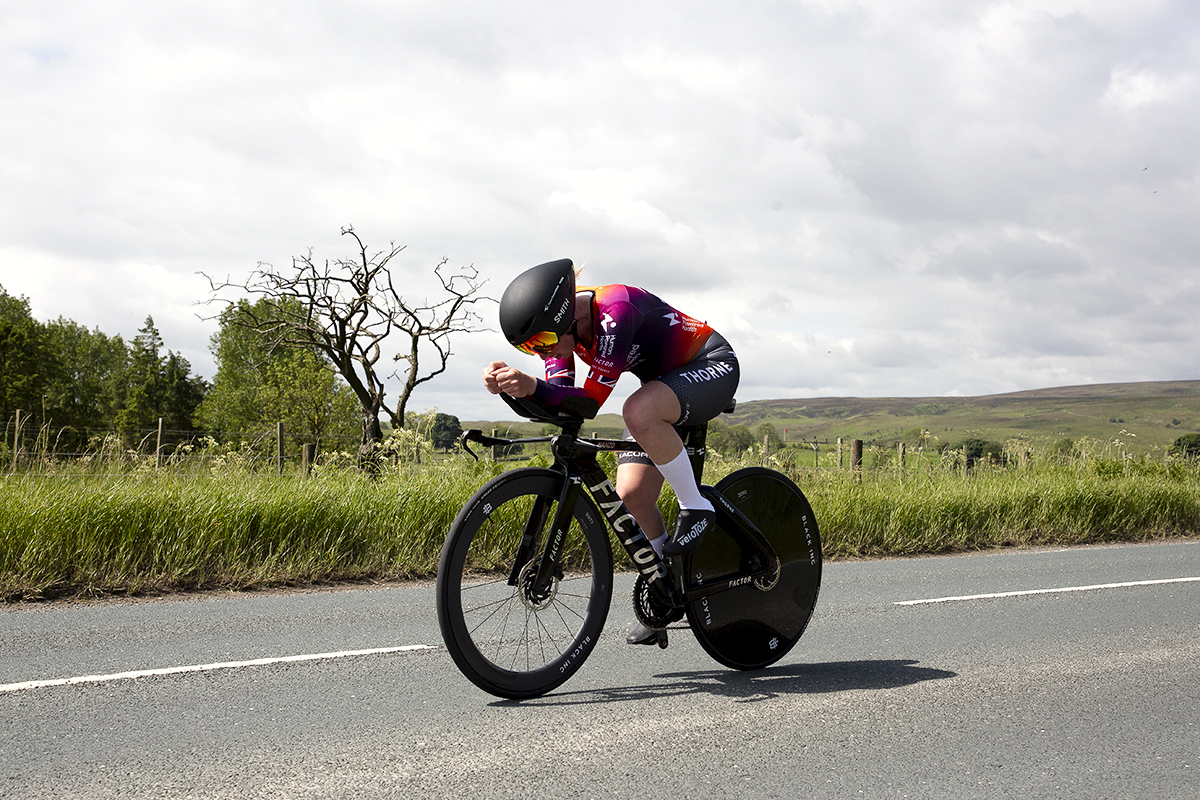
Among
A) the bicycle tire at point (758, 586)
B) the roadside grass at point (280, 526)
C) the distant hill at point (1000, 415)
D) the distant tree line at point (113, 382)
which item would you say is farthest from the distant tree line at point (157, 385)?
the distant hill at point (1000, 415)

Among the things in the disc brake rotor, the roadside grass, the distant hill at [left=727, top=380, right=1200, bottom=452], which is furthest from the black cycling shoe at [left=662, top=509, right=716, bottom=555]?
the distant hill at [left=727, top=380, right=1200, bottom=452]

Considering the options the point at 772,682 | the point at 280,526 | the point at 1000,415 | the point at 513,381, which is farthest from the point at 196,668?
the point at 1000,415

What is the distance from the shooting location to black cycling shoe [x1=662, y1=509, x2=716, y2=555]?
3945mm

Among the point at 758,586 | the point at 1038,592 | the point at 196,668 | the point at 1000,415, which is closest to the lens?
Result: the point at 196,668

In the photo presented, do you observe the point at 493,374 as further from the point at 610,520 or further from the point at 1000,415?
the point at 1000,415

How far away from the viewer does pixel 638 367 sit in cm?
406

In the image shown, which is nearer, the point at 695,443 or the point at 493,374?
the point at 493,374

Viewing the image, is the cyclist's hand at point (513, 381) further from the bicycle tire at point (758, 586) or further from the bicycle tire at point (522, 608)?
the bicycle tire at point (758, 586)

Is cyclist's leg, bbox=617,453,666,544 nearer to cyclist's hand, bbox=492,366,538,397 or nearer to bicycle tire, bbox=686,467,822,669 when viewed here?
Result: bicycle tire, bbox=686,467,822,669

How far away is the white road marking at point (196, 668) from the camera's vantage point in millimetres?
3904

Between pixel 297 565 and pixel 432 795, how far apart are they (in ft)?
15.0

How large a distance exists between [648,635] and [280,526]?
414cm

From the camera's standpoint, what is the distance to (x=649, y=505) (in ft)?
13.8

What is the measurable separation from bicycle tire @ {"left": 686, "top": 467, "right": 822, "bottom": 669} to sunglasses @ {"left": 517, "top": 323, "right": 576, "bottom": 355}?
4.16 feet
